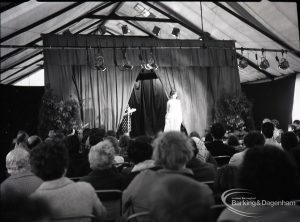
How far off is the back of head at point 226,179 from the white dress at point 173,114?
7.12 metres

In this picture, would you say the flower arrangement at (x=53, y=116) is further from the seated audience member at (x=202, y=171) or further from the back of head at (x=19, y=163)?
the seated audience member at (x=202, y=171)

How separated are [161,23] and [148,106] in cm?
351

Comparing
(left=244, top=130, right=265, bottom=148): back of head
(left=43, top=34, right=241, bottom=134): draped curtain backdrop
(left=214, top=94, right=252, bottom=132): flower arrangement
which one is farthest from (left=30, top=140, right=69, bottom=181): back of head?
(left=214, top=94, right=252, bottom=132): flower arrangement

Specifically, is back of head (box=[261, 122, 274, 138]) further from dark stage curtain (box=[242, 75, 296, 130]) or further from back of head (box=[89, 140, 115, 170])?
dark stage curtain (box=[242, 75, 296, 130])

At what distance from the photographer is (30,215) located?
1184 millimetres

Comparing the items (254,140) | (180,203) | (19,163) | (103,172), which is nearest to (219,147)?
(254,140)

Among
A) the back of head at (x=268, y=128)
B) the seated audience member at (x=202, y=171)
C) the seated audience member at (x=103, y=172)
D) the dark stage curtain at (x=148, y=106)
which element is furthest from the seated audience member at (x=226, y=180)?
the dark stage curtain at (x=148, y=106)

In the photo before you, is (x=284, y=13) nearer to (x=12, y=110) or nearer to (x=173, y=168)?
(x=173, y=168)

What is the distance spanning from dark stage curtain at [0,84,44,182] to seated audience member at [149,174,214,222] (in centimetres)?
884

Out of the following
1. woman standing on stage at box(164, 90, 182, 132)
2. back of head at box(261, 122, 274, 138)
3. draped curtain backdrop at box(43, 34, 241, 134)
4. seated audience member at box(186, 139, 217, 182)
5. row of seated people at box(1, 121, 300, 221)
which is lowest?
seated audience member at box(186, 139, 217, 182)

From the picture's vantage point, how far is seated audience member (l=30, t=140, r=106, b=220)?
79.9 inches

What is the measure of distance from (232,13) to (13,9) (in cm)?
523

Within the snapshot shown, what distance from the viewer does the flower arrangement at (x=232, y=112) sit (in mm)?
9820

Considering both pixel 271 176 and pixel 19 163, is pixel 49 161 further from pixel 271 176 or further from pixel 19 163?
pixel 271 176
